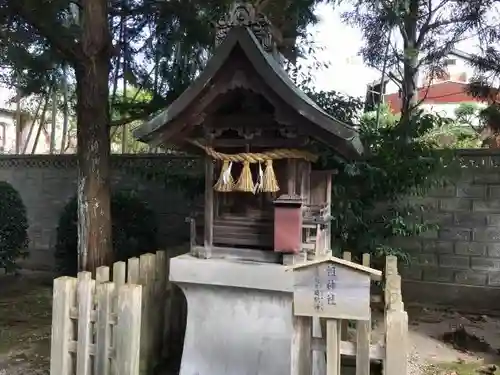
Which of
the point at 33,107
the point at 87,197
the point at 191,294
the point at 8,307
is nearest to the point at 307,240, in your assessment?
the point at 191,294

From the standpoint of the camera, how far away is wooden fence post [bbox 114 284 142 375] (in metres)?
3.39

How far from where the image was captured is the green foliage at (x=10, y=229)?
293 inches

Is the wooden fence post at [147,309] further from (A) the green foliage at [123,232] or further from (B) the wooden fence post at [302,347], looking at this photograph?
(A) the green foliage at [123,232]

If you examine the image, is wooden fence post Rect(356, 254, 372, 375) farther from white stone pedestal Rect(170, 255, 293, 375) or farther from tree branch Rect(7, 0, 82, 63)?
tree branch Rect(7, 0, 82, 63)

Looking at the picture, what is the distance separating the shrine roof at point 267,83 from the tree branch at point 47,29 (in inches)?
74.7

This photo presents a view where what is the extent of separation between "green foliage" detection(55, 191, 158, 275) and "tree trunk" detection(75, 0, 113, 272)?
223 centimetres

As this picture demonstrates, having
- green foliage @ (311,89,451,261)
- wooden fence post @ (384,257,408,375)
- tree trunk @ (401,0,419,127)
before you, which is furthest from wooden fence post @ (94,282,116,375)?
tree trunk @ (401,0,419,127)

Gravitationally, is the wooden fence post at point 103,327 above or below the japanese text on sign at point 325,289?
below

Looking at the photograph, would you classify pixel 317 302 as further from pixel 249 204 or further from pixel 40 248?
pixel 40 248

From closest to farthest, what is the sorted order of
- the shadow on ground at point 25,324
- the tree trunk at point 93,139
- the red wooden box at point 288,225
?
the red wooden box at point 288,225 → the shadow on ground at point 25,324 → the tree trunk at point 93,139


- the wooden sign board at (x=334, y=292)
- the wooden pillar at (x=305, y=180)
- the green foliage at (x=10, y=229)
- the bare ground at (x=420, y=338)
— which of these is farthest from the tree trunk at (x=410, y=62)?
the green foliage at (x=10, y=229)

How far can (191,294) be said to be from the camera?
393cm

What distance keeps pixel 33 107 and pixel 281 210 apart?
11.5m

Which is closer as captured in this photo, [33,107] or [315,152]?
[315,152]
